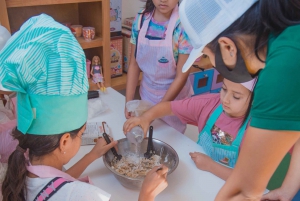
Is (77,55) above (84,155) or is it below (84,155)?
above

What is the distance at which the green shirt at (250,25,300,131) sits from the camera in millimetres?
439

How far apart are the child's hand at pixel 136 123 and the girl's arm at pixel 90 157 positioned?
126mm

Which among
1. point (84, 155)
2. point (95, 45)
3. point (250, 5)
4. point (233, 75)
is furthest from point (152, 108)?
point (250, 5)

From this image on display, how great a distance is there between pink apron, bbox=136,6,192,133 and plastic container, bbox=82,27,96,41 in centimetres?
32

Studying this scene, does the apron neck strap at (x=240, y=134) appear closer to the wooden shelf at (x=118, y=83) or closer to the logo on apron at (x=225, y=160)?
the logo on apron at (x=225, y=160)

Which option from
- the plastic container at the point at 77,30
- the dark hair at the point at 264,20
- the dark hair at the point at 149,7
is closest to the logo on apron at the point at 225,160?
the dark hair at the point at 264,20

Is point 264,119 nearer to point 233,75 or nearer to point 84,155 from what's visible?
point 233,75

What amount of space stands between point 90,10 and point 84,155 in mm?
952

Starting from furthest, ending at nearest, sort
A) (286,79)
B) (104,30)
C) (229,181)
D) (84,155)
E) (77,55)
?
(104,30) → (84,155) → (77,55) → (229,181) → (286,79)

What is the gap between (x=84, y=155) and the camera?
107 centimetres

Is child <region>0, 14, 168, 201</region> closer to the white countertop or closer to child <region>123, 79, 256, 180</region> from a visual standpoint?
the white countertop

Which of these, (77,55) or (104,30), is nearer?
(77,55)

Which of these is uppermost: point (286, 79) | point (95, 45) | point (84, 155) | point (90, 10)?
point (286, 79)

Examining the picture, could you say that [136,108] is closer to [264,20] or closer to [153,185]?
[153,185]
